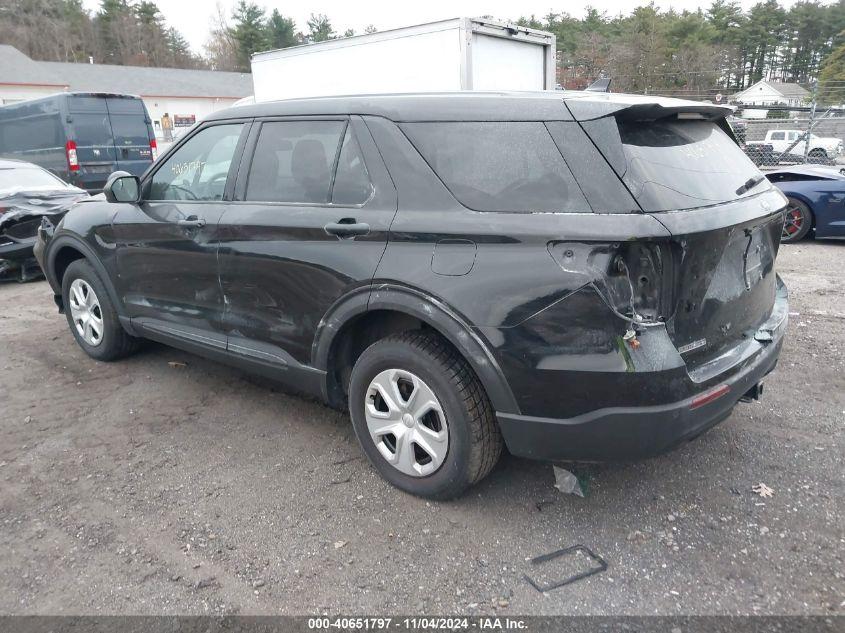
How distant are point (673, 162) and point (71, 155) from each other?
13649 millimetres

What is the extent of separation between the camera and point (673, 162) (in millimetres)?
2703

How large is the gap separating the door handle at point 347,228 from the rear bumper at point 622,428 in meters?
1.05

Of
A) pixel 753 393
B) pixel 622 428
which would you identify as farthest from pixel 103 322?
pixel 753 393

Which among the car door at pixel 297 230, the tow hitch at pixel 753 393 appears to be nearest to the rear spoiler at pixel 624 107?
the car door at pixel 297 230

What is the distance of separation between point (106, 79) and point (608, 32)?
122 feet

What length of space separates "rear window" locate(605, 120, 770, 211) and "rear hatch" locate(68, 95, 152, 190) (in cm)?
1352

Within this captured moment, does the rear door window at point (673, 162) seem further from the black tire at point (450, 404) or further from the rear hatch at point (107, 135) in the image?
the rear hatch at point (107, 135)

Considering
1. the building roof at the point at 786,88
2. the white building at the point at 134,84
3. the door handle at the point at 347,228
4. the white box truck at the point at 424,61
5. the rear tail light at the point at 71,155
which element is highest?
the white building at the point at 134,84

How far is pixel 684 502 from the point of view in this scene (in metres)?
3.03

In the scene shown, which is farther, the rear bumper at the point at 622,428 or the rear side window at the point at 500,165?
the rear side window at the point at 500,165

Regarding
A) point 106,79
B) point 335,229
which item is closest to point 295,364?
point 335,229

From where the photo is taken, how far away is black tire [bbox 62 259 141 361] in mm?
4723

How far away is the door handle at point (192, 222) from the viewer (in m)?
3.80

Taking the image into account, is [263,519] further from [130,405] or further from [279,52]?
[279,52]
